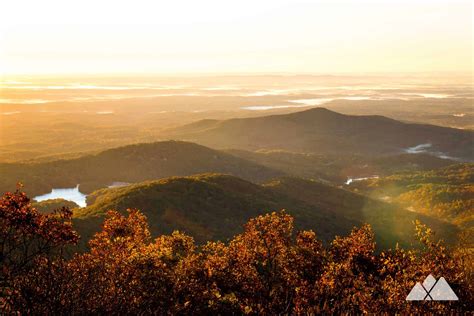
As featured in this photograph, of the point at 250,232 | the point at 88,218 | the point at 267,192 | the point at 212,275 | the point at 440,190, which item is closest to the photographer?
the point at 212,275

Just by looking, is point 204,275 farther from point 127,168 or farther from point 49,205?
point 127,168

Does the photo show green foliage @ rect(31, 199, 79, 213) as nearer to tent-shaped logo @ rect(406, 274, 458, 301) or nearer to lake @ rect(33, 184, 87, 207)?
lake @ rect(33, 184, 87, 207)

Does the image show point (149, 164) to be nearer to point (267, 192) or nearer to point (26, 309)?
point (267, 192)

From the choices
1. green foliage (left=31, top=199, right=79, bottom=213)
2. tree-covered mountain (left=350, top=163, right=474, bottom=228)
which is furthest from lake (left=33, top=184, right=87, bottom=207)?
tree-covered mountain (left=350, top=163, right=474, bottom=228)

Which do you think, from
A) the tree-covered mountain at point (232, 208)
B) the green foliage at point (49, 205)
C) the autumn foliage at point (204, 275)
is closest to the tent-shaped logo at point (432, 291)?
the autumn foliage at point (204, 275)

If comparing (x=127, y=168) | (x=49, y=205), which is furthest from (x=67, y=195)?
(x=127, y=168)

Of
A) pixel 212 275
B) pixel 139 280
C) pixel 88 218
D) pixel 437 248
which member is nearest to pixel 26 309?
pixel 139 280

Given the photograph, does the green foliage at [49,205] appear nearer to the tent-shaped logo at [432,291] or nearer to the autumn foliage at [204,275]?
the autumn foliage at [204,275]
